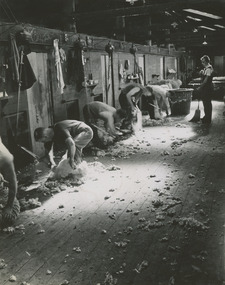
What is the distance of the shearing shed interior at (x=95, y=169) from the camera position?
4387 mm

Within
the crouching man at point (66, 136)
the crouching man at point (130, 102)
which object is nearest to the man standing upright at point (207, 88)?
the crouching man at point (130, 102)

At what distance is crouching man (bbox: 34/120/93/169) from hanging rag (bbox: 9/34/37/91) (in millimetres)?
1445

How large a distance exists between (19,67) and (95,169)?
3027mm

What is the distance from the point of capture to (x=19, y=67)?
8.12 m

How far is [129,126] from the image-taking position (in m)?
13.0

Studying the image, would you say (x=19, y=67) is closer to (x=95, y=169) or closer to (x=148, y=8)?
(x=95, y=169)

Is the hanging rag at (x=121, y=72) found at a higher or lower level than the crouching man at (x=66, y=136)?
higher

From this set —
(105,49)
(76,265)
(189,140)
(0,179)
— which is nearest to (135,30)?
(105,49)

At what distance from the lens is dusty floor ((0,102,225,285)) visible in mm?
4145

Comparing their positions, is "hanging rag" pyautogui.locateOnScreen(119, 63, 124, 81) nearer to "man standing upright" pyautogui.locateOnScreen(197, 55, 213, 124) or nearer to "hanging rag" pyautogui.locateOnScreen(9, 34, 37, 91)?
"man standing upright" pyautogui.locateOnScreen(197, 55, 213, 124)

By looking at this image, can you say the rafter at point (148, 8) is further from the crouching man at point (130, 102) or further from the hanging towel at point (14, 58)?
the hanging towel at point (14, 58)

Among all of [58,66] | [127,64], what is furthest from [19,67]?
[127,64]

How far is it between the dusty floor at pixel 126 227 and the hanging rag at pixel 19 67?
7.15 feet

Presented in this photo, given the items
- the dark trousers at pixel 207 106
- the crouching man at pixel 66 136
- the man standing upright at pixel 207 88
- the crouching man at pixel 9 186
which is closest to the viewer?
the crouching man at pixel 9 186
